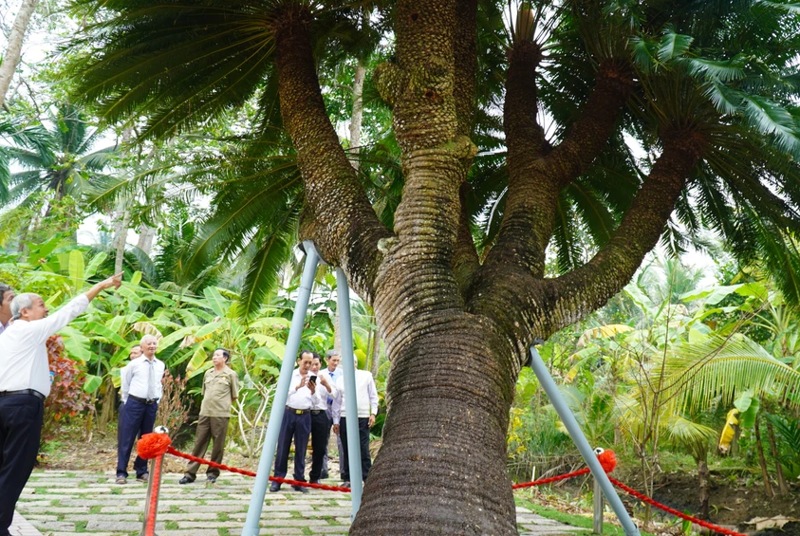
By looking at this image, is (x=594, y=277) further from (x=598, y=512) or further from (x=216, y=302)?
(x=216, y=302)

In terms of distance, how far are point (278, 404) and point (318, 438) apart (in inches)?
185

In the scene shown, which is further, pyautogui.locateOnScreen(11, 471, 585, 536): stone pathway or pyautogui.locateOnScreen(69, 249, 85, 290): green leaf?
pyautogui.locateOnScreen(69, 249, 85, 290): green leaf

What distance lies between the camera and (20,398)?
4504 millimetres

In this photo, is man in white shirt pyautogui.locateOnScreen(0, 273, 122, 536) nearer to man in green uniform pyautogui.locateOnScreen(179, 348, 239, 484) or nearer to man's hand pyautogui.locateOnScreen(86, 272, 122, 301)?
man's hand pyautogui.locateOnScreen(86, 272, 122, 301)

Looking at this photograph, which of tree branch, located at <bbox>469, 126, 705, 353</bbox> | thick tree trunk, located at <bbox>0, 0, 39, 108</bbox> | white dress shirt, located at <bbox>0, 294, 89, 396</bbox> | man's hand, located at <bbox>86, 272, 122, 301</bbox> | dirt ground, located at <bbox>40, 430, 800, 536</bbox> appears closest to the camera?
tree branch, located at <bbox>469, 126, 705, 353</bbox>

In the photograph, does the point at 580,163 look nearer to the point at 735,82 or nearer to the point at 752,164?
the point at 735,82

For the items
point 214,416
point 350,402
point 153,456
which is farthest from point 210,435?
point 350,402

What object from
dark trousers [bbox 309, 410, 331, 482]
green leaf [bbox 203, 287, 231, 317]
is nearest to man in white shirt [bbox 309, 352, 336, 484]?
dark trousers [bbox 309, 410, 331, 482]

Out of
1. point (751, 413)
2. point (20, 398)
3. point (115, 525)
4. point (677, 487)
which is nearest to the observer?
point (20, 398)

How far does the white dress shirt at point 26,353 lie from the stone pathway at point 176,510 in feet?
5.58

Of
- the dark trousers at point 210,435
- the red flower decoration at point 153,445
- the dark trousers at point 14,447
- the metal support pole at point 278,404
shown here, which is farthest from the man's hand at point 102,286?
the dark trousers at point 210,435

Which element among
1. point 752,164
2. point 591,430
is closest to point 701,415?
point 591,430

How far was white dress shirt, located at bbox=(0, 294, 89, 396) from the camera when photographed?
452 cm

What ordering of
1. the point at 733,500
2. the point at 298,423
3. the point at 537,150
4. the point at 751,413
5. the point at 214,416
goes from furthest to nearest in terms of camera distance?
the point at 733,500 < the point at 751,413 < the point at 214,416 < the point at 298,423 < the point at 537,150
